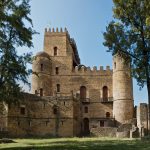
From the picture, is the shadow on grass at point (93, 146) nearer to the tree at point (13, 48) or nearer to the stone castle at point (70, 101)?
the tree at point (13, 48)

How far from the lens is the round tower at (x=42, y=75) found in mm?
60844

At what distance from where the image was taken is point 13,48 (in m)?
29.8

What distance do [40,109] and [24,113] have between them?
2274mm

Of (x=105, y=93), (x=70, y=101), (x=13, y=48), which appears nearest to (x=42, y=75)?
(x=70, y=101)

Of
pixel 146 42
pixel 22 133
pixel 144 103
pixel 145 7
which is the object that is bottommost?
pixel 22 133

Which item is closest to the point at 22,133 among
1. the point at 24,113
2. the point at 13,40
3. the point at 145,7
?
the point at 24,113

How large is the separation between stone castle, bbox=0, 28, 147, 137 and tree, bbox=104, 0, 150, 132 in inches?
712

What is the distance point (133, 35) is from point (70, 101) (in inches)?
983

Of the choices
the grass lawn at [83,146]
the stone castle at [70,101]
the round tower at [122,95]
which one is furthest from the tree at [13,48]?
the round tower at [122,95]

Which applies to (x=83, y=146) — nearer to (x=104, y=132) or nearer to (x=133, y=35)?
(x=133, y=35)

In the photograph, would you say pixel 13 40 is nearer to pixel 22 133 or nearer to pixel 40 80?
pixel 22 133

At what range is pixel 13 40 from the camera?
99.3 feet

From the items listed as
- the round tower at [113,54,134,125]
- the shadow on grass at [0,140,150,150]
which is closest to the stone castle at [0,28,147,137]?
the round tower at [113,54,134,125]

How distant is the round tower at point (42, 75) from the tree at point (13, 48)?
99.3 ft
